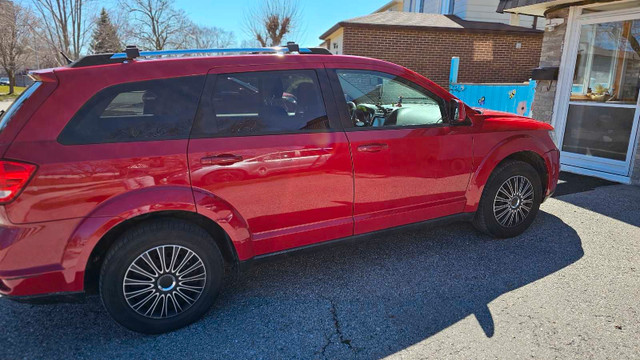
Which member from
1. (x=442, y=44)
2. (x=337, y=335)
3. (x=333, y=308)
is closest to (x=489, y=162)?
(x=333, y=308)

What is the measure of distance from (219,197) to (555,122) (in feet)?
22.0

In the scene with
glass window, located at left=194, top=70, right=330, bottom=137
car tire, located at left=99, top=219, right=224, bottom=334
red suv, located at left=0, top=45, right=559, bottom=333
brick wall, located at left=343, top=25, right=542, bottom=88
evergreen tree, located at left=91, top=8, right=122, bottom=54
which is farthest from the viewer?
evergreen tree, located at left=91, top=8, right=122, bottom=54

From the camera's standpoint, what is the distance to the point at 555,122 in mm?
7117

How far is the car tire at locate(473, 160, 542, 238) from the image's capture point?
3795 mm

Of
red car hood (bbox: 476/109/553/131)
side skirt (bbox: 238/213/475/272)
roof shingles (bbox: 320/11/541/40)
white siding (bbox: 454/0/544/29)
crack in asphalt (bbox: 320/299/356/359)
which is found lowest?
crack in asphalt (bbox: 320/299/356/359)

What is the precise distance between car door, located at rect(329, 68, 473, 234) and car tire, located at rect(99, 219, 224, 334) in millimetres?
1217

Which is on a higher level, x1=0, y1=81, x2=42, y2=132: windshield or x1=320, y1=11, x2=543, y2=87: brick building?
x1=320, y1=11, x2=543, y2=87: brick building

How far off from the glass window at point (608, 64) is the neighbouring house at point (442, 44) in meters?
6.98

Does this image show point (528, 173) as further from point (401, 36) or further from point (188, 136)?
point (401, 36)

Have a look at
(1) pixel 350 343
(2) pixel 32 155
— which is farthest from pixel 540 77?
(2) pixel 32 155

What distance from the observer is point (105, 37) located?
23719 millimetres

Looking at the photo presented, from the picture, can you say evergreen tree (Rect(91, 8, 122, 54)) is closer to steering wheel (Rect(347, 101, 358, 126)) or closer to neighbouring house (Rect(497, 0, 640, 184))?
neighbouring house (Rect(497, 0, 640, 184))

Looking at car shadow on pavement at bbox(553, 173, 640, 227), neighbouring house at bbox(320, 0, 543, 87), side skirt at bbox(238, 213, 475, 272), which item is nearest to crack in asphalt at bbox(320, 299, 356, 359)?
side skirt at bbox(238, 213, 475, 272)

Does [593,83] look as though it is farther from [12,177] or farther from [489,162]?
[12,177]
